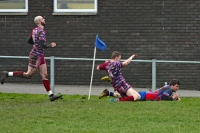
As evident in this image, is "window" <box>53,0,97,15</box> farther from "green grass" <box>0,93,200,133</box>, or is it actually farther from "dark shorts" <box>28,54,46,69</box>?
"green grass" <box>0,93,200,133</box>

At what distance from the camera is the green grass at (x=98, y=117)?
959 cm

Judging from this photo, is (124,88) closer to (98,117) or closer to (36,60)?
(36,60)

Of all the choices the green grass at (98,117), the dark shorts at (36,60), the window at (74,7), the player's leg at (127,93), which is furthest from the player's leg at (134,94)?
the window at (74,7)

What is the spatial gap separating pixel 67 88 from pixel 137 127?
763 centimetres

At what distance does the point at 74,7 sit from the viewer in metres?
18.0

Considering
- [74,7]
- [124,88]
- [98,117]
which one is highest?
[74,7]

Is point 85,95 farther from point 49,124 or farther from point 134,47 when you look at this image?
point 49,124

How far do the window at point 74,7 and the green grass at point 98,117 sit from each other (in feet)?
16.6

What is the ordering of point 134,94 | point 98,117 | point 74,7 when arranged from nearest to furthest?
1. point 98,117
2. point 134,94
3. point 74,7

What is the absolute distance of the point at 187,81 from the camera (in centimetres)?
1766

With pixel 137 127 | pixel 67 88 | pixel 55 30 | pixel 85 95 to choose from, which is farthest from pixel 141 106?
pixel 55 30

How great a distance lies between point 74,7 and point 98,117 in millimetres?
7769

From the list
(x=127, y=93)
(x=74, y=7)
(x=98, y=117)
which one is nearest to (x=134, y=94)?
(x=127, y=93)

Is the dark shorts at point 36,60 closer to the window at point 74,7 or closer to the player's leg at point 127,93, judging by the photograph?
the player's leg at point 127,93
